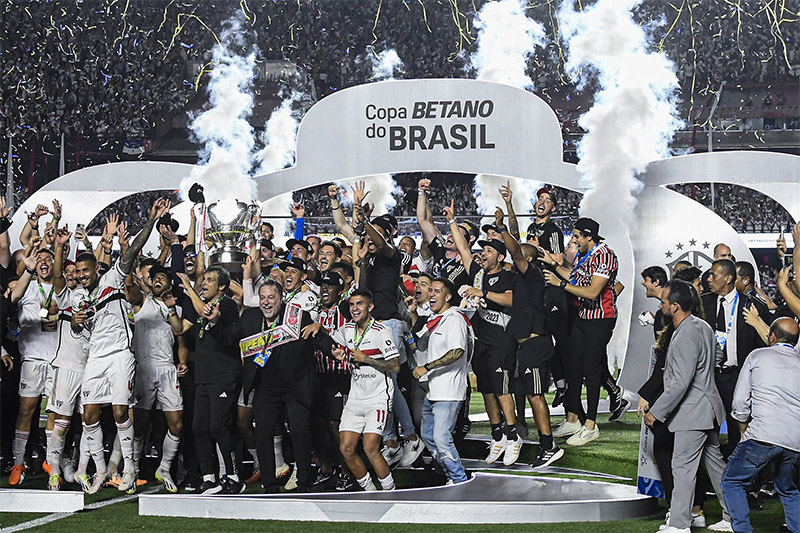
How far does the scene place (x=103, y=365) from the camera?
7.38 m

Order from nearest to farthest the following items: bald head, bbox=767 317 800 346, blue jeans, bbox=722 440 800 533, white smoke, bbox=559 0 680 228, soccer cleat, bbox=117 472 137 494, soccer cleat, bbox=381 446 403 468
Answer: blue jeans, bbox=722 440 800 533 < bald head, bbox=767 317 800 346 < soccer cleat, bbox=117 472 137 494 < soccer cleat, bbox=381 446 403 468 < white smoke, bbox=559 0 680 228

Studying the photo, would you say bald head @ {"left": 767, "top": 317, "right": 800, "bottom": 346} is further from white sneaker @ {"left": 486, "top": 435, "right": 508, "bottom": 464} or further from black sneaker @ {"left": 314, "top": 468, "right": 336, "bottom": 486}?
black sneaker @ {"left": 314, "top": 468, "right": 336, "bottom": 486}

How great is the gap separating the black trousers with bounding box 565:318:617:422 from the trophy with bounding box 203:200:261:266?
2803 millimetres

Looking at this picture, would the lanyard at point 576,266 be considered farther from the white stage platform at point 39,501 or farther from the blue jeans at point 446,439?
the white stage platform at point 39,501

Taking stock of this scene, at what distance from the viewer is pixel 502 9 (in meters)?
9.17

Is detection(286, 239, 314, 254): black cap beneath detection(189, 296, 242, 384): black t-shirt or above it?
above

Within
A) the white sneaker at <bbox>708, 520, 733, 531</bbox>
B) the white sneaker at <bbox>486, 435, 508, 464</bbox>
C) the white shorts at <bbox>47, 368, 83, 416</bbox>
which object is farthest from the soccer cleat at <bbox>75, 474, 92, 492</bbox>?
the white sneaker at <bbox>708, 520, 733, 531</bbox>

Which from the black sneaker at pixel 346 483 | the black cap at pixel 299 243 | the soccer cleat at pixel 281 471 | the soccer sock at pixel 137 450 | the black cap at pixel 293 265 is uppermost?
the black cap at pixel 299 243

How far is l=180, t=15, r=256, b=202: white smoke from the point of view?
30.2 ft

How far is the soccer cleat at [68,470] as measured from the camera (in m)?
7.78

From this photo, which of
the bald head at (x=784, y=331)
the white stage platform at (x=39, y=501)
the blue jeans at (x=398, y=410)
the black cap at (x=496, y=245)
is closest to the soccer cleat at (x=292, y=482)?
the blue jeans at (x=398, y=410)

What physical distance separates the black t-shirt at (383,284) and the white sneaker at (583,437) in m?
1.67

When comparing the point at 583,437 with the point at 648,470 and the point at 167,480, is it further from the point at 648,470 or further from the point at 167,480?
the point at 167,480

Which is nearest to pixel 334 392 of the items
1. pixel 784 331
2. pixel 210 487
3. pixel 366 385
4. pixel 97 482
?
pixel 366 385
